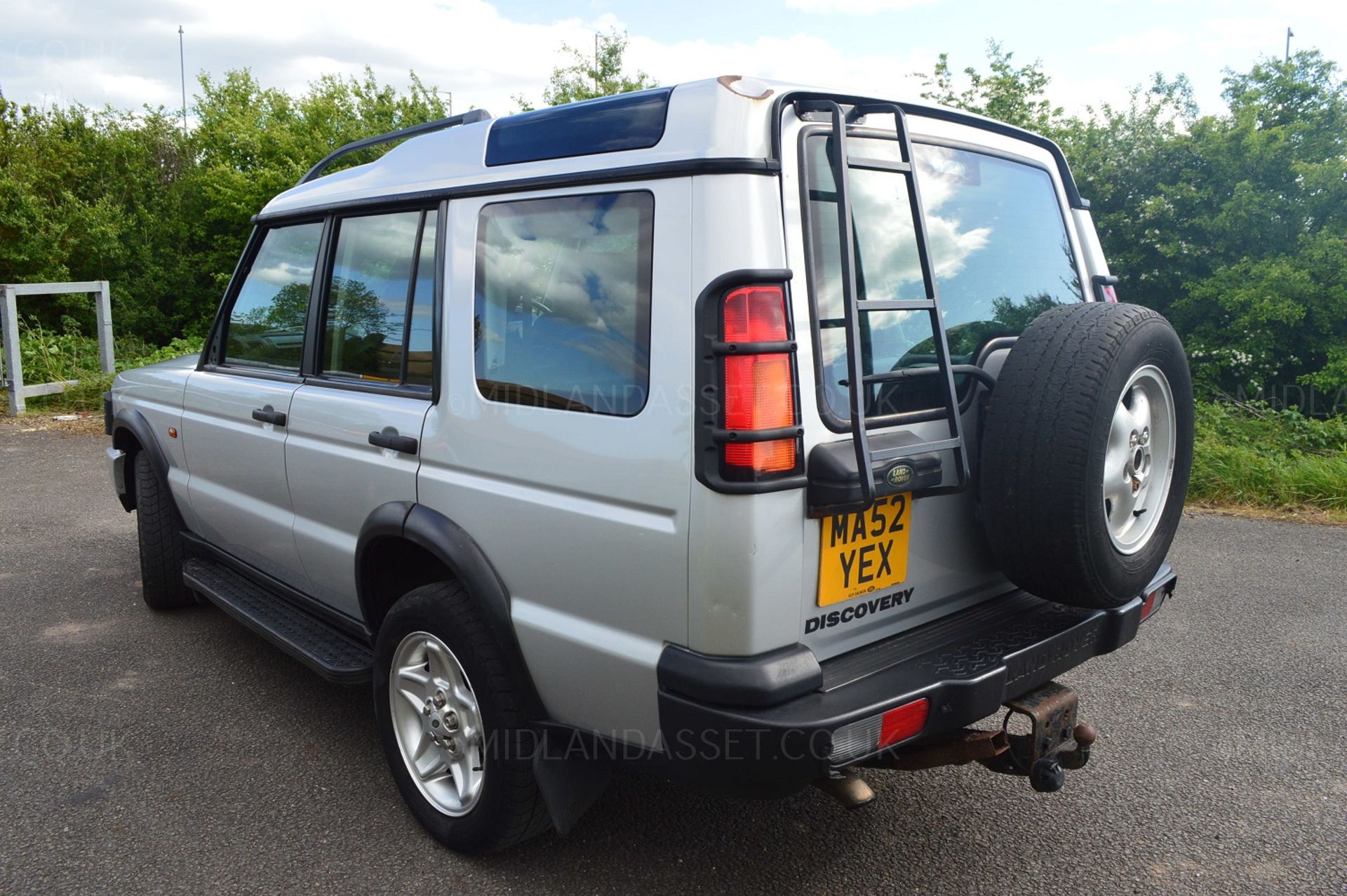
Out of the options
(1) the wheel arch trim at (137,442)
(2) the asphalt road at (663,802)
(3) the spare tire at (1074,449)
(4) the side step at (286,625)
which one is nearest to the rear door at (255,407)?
(4) the side step at (286,625)

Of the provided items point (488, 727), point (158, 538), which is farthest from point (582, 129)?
point (158, 538)

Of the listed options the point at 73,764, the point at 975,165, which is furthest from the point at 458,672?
the point at 975,165

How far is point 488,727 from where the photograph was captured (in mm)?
2602

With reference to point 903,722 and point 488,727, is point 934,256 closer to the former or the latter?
point 903,722

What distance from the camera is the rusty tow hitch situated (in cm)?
241

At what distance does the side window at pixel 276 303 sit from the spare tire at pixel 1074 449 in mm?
2438

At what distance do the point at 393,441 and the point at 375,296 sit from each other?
609 mm

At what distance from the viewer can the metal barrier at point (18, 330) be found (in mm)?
10430

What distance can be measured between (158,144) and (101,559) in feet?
47.1

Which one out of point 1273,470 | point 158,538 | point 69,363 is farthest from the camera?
point 69,363

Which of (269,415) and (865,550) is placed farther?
(269,415)

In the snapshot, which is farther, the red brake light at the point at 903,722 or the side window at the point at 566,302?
the side window at the point at 566,302

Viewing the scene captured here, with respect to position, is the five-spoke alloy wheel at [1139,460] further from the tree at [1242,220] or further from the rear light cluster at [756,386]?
the tree at [1242,220]

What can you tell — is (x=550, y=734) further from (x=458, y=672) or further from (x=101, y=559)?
(x=101, y=559)
